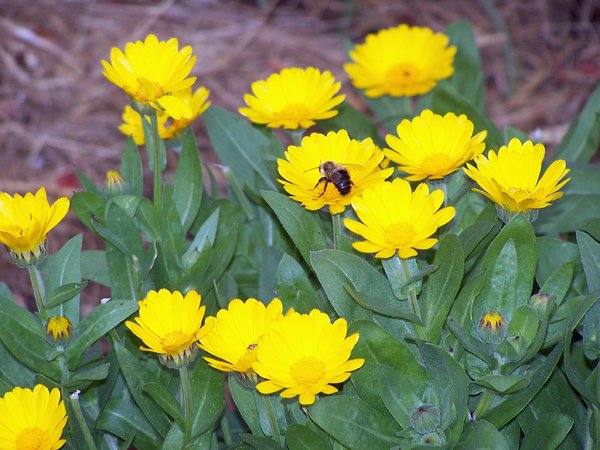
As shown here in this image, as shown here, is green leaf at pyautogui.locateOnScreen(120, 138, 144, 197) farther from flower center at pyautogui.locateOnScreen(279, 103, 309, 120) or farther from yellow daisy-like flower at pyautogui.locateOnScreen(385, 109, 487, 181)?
yellow daisy-like flower at pyautogui.locateOnScreen(385, 109, 487, 181)

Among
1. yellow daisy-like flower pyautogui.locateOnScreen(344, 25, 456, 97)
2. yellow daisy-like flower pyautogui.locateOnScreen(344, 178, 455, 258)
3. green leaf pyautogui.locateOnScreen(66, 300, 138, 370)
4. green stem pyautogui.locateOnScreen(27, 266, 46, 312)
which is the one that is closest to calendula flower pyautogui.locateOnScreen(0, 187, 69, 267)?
green stem pyautogui.locateOnScreen(27, 266, 46, 312)

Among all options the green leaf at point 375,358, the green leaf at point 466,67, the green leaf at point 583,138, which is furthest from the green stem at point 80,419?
the green leaf at point 466,67

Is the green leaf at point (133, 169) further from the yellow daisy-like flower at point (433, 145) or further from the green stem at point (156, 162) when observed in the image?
the yellow daisy-like flower at point (433, 145)

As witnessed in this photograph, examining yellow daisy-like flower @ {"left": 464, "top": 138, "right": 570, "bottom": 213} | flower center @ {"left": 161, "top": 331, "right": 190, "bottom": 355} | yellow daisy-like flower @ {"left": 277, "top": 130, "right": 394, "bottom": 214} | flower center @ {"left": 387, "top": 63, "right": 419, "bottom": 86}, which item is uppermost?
yellow daisy-like flower @ {"left": 464, "top": 138, "right": 570, "bottom": 213}

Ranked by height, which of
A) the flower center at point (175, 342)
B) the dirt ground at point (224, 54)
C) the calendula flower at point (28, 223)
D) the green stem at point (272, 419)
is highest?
the calendula flower at point (28, 223)

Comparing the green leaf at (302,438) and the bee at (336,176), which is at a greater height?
the bee at (336,176)

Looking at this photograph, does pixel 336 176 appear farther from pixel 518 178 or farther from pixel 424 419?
pixel 424 419
